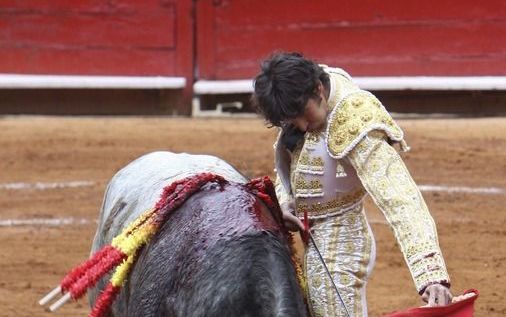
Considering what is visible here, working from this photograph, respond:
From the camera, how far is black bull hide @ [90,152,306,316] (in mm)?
2408

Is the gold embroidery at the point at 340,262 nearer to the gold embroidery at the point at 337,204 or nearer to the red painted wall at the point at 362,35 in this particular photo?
the gold embroidery at the point at 337,204

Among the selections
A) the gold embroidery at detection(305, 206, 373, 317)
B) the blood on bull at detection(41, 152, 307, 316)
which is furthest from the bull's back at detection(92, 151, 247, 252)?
the gold embroidery at detection(305, 206, 373, 317)

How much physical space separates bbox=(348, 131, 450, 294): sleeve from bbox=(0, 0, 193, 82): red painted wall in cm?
581

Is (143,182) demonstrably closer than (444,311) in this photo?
No

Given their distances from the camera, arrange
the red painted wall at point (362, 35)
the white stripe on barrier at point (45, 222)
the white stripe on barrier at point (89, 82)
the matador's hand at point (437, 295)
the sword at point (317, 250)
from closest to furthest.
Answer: the matador's hand at point (437, 295)
the sword at point (317, 250)
the white stripe on barrier at point (45, 222)
the red painted wall at point (362, 35)
the white stripe on barrier at point (89, 82)

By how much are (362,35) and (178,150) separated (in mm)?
1776

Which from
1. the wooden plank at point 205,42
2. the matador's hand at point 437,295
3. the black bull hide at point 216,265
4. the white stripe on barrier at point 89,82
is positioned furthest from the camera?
the wooden plank at point 205,42

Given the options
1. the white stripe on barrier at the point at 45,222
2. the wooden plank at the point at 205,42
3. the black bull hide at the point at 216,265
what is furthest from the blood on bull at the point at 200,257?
the wooden plank at the point at 205,42

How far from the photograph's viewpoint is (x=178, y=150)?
7223mm

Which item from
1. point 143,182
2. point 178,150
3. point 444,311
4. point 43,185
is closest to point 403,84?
point 178,150

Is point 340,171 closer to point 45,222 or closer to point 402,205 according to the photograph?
point 402,205

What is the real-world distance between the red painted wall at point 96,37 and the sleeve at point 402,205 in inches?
229

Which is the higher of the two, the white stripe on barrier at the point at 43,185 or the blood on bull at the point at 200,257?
the blood on bull at the point at 200,257

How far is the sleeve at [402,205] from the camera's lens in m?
2.62
